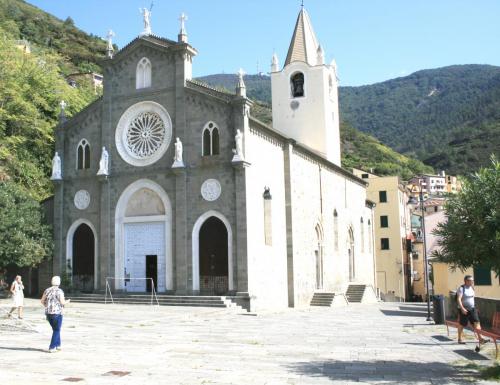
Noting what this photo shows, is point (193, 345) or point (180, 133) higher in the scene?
point (180, 133)

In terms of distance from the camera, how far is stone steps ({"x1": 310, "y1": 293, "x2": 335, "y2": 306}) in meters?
37.9

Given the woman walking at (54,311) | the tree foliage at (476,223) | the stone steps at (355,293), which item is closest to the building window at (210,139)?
the woman walking at (54,311)

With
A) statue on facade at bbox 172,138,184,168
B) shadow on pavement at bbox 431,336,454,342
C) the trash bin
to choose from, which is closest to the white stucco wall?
statue on facade at bbox 172,138,184,168

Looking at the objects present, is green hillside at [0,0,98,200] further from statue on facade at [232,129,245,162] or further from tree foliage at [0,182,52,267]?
statue on facade at [232,129,245,162]

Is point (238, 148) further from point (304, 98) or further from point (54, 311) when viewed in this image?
point (304, 98)

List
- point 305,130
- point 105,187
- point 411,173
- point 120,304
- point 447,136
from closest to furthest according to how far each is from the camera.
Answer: point 120,304
point 105,187
point 305,130
point 411,173
point 447,136

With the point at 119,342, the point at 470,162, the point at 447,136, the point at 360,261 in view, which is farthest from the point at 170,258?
the point at 447,136

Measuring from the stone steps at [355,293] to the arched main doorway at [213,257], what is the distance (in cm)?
1795

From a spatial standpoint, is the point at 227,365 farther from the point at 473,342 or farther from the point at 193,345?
the point at 473,342

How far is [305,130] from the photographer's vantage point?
156ft

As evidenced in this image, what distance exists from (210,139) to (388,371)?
21635mm

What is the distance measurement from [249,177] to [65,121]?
12.9 meters

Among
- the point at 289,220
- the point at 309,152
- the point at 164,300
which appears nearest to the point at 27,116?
the point at 164,300

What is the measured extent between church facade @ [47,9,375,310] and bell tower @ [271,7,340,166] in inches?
346
